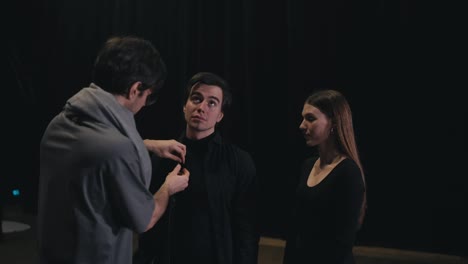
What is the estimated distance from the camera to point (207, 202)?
163 cm

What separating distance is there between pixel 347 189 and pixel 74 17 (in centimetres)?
306

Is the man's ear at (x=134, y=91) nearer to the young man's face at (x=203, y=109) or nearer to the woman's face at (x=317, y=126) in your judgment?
the young man's face at (x=203, y=109)

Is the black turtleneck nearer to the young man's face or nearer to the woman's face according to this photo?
the young man's face

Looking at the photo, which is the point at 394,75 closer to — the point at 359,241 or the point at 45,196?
the point at 359,241

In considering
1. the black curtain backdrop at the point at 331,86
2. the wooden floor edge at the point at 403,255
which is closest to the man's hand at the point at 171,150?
the black curtain backdrop at the point at 331,86

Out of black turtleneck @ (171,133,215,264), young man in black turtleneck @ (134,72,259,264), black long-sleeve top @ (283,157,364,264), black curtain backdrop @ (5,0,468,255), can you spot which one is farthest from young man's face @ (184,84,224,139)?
black curtain backdrop @ (5,0,468,255)

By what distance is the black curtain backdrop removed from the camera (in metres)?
2.90

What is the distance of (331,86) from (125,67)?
7.01ft

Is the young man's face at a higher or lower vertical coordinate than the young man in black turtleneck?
higher

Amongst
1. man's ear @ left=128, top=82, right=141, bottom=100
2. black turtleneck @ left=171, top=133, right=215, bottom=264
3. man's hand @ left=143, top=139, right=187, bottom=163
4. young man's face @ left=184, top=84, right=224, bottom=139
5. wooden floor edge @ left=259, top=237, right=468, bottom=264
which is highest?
man's ear @ left=128, top=82, right=141, bottom=100

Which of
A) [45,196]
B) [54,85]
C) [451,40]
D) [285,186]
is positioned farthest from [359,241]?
[54,85]

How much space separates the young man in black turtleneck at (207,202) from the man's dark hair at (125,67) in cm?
52

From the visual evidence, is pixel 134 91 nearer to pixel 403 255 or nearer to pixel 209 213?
pixel 209 213

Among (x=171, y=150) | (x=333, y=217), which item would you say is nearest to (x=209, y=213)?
(x=171, y=150)
